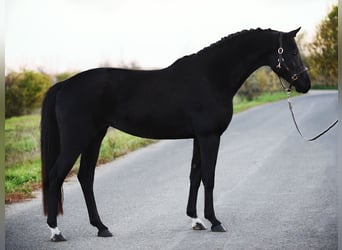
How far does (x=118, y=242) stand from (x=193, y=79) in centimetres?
162

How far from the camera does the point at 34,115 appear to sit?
12234 millimetres

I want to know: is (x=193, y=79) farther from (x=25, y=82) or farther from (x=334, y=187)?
(x=25, y=82)

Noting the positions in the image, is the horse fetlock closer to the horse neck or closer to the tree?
the horse neck

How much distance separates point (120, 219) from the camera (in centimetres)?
591

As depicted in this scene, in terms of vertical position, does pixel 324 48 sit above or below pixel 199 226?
above

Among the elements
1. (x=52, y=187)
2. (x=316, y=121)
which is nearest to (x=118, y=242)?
(x=52, y=187)

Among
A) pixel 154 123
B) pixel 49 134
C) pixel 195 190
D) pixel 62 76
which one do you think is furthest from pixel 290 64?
pixel 62 76

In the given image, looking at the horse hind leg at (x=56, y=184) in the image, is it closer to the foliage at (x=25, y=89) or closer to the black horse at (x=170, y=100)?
the black horse at (x=170, y=100)

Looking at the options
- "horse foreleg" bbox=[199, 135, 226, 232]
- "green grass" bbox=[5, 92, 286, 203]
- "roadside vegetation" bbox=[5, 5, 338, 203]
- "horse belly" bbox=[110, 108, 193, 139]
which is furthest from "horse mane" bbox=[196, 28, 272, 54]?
"green grass" bbox=[5, 92, 286, 203]

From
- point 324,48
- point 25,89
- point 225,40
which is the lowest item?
point 25,89

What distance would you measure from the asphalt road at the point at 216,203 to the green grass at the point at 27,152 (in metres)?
0.28

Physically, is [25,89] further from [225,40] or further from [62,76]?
[225,40]

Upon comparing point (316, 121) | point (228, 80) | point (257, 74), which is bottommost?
point (316, 121)

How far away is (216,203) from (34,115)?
6.67m
